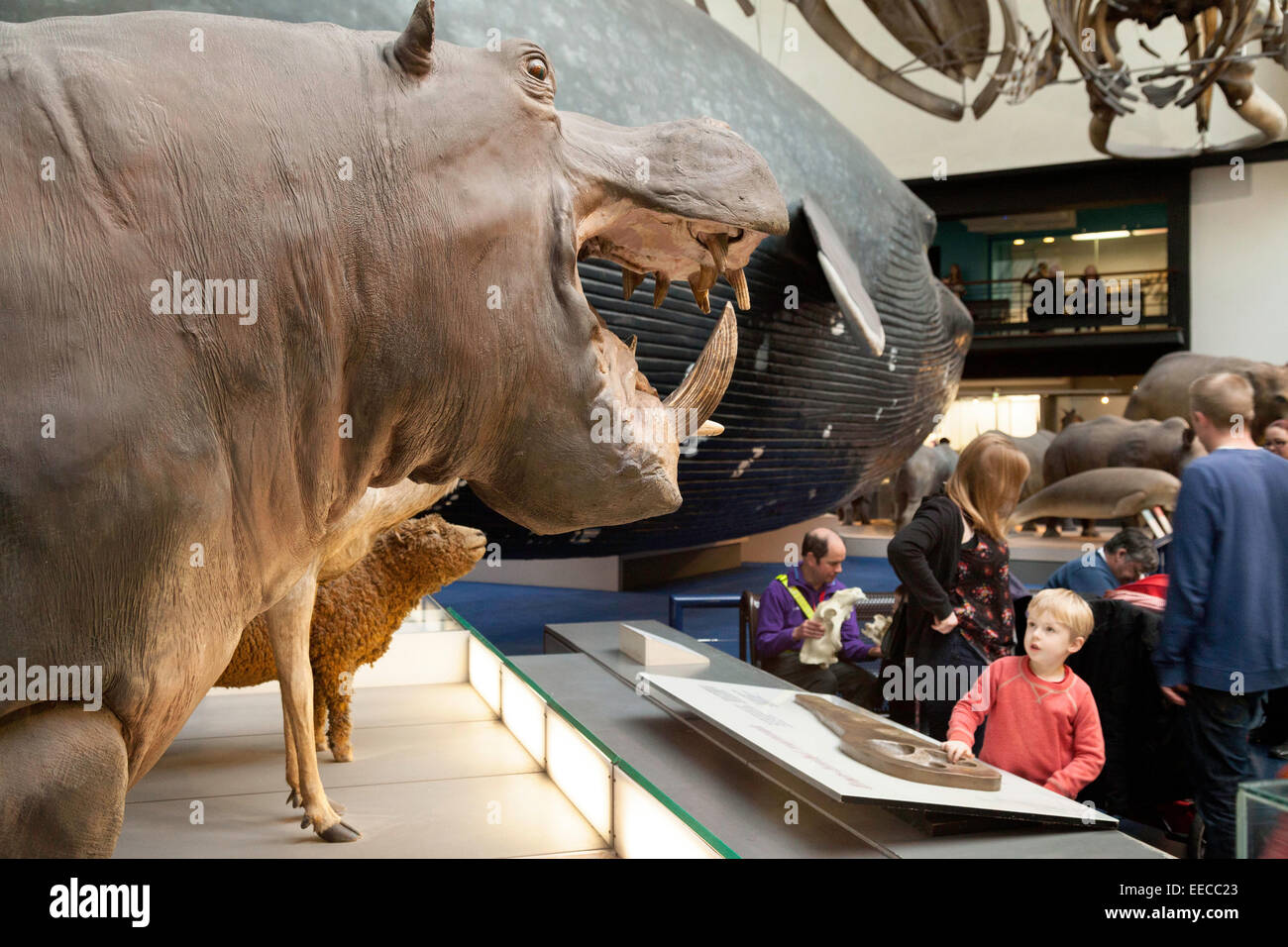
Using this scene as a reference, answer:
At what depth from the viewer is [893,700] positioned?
349 centimetres

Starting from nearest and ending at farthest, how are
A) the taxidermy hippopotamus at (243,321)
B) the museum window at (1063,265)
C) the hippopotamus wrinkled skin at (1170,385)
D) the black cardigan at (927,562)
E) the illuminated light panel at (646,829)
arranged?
the taxidermy hippopotamus at (243,321)
the illuminated light panel at (646,829)
the black cardigan at (927,562)
the hippopotamus wrinkled skin at (1170,385)
the museum window at (1063,265)

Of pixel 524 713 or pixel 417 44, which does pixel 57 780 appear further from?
pixel 524 713

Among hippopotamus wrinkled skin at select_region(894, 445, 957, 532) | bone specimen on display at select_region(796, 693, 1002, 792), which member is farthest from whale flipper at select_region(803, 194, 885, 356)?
hippopotamus wrinkled skin at select_region(894, 445, 957, 532)

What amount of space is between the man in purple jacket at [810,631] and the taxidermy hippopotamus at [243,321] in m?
2.77

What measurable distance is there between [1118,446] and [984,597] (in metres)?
6.80

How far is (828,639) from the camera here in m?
3.62

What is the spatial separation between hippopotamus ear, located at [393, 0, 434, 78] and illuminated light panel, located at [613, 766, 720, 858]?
37.4 inches

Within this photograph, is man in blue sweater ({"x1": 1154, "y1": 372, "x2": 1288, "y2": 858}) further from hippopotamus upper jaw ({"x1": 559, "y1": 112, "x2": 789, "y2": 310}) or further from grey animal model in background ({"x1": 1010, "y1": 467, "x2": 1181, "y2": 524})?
grey animal model in background ({"x1": 1010, "y1": 467, "x2": 1181, "y2": 524})

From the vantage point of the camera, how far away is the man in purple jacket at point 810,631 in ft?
11.8

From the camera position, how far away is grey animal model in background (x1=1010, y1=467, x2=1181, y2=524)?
7.58 metres

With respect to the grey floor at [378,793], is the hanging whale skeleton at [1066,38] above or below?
above

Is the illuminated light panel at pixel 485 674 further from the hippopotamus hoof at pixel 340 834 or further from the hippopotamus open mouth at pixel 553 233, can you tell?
the hippopotamus open mouth at pixel 553 233

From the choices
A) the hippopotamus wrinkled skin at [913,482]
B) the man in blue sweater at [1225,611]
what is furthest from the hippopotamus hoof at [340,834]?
the hippopotamus wrinkled skin at [913,482]
